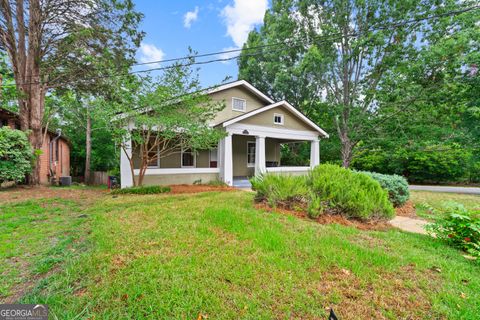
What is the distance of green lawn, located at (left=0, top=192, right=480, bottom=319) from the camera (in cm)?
208

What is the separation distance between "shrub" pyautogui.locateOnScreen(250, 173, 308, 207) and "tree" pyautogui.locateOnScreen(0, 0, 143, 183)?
10.8 meters

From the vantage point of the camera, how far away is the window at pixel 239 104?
1306cm

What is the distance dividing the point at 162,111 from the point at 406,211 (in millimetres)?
9290

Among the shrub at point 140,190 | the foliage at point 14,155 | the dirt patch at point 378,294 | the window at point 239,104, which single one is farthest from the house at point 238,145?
the dirt patch at point 378,294

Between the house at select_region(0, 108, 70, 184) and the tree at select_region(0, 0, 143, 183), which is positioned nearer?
the tree at select_region(0, 0, 143, 183)

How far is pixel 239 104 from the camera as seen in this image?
43.7ft

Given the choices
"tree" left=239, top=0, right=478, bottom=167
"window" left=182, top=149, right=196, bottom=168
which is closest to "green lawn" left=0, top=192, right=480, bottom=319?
"window" left=182, top=149, right=196, bottom=168

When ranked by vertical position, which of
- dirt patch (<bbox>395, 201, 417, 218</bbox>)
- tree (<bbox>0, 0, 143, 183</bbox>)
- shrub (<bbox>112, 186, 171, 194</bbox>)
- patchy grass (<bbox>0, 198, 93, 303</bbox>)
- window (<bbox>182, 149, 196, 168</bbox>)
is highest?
tree (<bbox>0, 0, 143, 183</bbox>)

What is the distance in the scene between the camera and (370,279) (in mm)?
2576

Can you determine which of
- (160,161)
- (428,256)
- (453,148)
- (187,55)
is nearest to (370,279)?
(428,256)

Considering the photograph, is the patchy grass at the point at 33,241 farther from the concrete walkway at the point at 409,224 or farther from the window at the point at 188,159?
the concrete walkway at the point at 409,224

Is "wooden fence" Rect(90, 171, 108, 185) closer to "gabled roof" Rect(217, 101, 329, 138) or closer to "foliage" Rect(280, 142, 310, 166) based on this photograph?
"gabled roof" Rect(217, 101, 329, 138)

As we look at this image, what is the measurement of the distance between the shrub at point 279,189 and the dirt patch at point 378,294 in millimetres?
2868

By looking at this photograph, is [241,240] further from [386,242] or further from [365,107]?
[365,107]
